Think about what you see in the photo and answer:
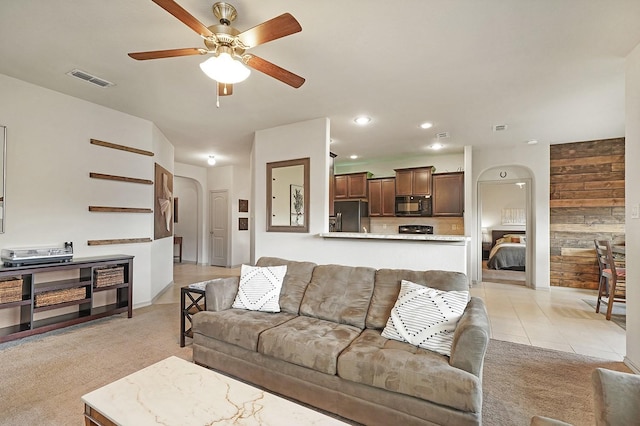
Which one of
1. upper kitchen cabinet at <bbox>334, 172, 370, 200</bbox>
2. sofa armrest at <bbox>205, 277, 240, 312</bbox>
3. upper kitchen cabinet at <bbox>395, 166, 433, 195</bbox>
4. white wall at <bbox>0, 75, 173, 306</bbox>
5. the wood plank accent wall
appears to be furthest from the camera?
upper kitchen cabinet at <bbox>334, 172, 370, 200</bbox>

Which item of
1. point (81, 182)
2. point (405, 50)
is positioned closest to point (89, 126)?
point (81, 182)

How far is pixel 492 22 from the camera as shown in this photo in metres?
2.15

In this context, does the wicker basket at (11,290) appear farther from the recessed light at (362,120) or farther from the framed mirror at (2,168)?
the recessed light at (362,120)

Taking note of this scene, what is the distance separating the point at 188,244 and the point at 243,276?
6.72 meters

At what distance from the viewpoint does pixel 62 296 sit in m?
3.18

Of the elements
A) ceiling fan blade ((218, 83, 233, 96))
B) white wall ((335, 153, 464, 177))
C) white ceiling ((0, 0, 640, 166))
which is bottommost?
ceiling fan blade ((218, 83, 233, 96))

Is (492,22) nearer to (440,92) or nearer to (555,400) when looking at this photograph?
(440,92)

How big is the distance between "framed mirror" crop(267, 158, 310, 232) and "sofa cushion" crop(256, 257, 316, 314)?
143 centimetres

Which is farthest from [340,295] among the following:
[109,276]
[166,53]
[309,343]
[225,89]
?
[109,276]

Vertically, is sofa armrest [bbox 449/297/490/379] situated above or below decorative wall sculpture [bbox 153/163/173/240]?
below

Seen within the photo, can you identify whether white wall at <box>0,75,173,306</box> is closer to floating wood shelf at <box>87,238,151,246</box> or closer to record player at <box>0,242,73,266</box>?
floating wood shelf at <box>87,238,151,246</box>

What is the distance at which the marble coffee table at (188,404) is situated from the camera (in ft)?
4.19

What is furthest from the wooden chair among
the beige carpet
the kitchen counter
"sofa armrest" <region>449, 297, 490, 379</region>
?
"sofa armrest" <region>449, 297, 490, 379</region>

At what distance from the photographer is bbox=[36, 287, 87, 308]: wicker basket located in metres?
3.04
